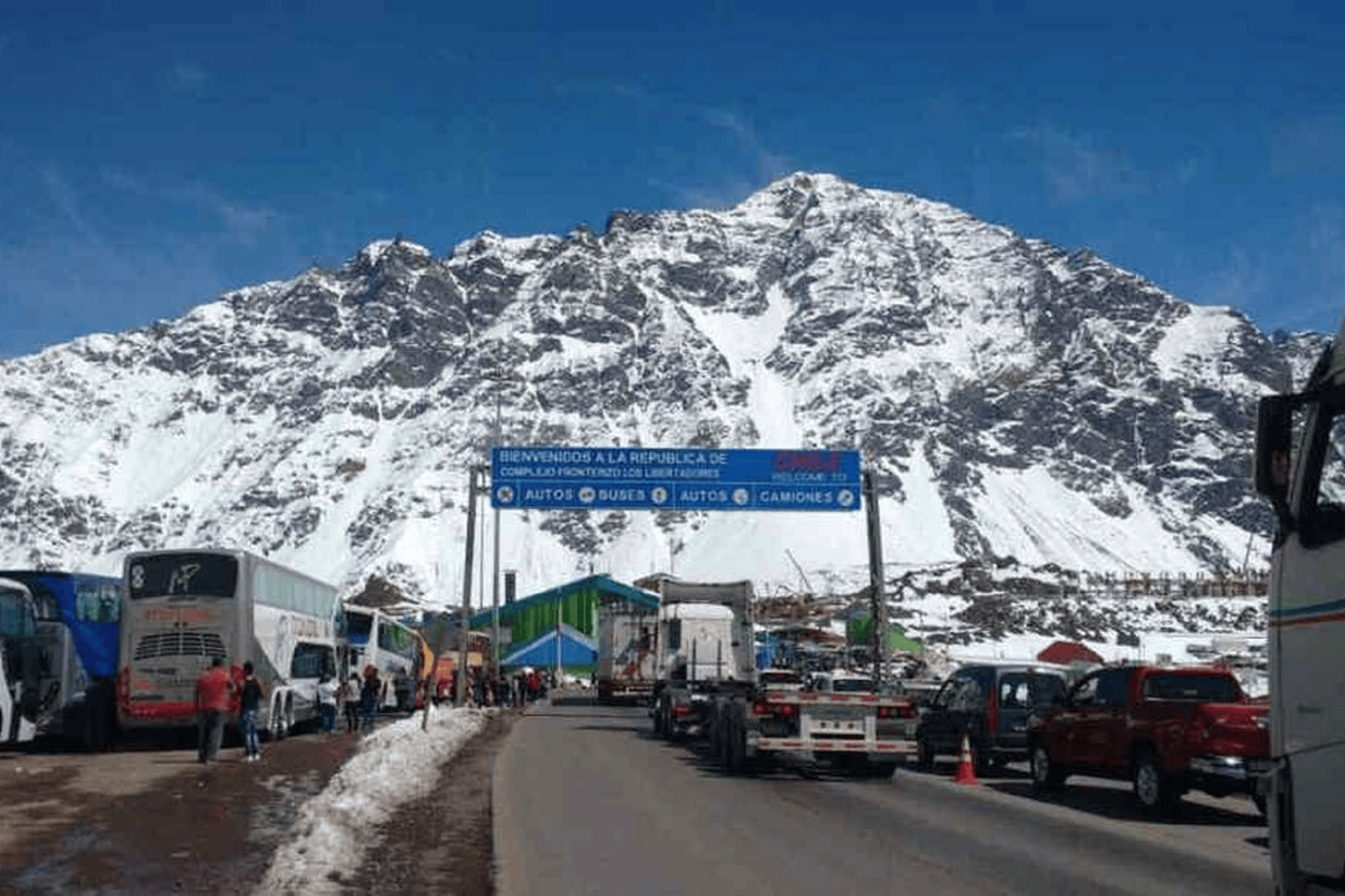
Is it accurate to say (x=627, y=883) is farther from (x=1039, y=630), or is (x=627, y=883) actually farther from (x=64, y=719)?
(x=1039, y=630)

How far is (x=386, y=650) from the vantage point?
2047 inches

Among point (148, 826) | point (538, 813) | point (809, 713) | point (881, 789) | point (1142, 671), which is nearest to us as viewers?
point (148, 826)

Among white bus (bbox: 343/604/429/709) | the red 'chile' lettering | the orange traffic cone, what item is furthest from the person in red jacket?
the red 'chile' lettering

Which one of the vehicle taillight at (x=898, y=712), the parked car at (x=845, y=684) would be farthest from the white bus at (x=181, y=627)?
the parked car at (x=845, y=684)

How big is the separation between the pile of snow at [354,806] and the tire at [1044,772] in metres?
7.73

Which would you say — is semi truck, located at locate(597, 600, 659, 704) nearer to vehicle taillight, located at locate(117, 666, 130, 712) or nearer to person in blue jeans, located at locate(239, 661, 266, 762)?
vehicle taillight, located at locate(117, 666, 130, 712)

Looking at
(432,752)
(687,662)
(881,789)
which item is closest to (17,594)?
(432,752)

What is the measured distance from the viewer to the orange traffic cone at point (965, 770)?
2161 centimetres

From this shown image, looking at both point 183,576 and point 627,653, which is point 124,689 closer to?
point 183,576

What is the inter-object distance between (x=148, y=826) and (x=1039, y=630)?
354ft

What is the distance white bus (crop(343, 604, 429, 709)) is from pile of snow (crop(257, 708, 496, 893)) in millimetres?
16184

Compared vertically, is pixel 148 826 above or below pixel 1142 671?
below

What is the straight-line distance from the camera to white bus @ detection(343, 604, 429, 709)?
47875 millimetres

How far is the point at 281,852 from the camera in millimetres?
12305
